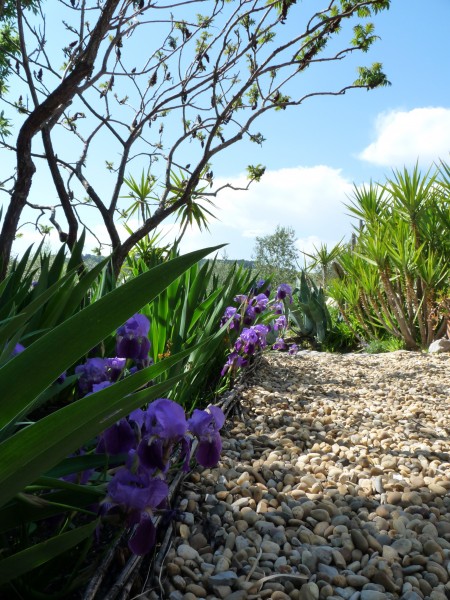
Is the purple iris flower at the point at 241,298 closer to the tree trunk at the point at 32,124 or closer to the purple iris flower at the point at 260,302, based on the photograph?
the purple iris flower at the point at 260,302

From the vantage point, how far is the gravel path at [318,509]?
A: 4.50 ft

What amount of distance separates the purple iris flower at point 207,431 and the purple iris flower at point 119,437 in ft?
0.54

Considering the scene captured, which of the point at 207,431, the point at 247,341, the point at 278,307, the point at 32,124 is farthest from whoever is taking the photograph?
the point at 278,307

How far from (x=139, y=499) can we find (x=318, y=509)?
95 centimetres

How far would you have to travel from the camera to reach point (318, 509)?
1.71 meters

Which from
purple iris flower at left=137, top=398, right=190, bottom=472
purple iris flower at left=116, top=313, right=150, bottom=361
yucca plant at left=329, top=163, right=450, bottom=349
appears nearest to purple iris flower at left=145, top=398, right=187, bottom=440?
purple iris flower at left=137, top=398, right=190, bottom=472

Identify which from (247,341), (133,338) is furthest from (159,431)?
(247,341)

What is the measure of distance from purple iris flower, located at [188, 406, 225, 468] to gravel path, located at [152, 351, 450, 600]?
38cm

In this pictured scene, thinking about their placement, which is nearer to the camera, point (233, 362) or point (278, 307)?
point (233, 362)

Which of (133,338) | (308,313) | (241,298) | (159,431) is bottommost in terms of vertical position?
(159,431)

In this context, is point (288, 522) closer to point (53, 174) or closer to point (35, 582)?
point (35, 582)

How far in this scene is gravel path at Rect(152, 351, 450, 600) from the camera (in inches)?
54.0

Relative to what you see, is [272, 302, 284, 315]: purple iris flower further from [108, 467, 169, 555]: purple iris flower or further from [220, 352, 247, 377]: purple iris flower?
[108, 467, 169, 555]: purple iris flower

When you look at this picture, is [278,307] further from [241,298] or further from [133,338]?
[133,338]
